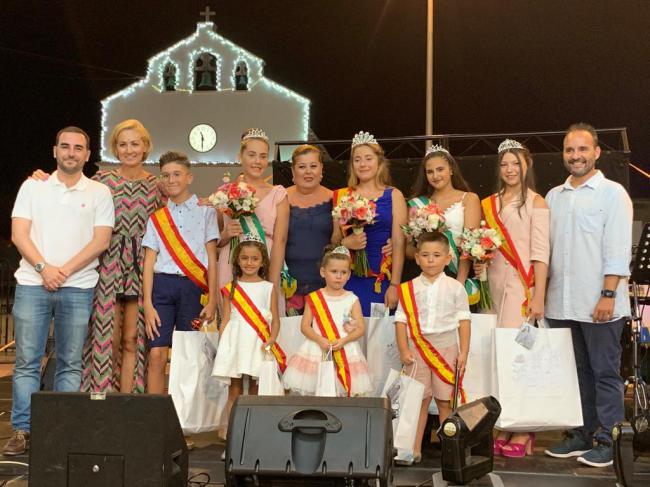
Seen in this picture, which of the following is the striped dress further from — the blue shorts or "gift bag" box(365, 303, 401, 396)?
"gift bag" box(365, 303, 401, 396)

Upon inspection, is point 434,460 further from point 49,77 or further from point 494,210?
point 49,77

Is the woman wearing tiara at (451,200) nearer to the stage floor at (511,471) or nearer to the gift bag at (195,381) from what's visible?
the stage floor at (511,471)

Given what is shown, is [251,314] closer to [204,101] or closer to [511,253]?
[511,253]

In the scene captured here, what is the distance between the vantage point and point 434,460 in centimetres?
400

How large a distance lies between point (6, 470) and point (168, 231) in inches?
59.4

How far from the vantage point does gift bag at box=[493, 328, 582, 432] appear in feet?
12.9

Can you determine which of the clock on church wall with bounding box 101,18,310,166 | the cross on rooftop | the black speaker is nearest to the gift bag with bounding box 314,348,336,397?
the black speaker

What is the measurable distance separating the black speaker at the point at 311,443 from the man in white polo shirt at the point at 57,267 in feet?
5.42

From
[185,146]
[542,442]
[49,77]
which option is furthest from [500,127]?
[542,442]

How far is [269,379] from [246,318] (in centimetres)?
37

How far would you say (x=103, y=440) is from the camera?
273cm

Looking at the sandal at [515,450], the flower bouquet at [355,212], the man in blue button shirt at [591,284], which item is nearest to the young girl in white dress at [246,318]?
the flower bouquet at [355,212]

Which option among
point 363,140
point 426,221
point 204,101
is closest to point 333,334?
point 426,221

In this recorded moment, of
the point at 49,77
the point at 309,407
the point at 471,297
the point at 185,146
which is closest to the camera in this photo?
the point at 309,407
